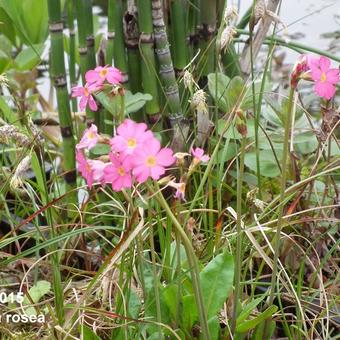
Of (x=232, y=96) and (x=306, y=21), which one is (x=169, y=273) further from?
(x=306, y=21)

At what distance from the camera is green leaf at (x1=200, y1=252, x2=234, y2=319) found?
96cm

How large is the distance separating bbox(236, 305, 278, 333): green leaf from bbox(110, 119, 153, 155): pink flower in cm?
32

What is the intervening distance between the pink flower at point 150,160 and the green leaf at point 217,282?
280mm

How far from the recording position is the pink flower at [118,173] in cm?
73

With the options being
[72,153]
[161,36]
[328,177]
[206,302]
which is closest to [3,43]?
[72,153]

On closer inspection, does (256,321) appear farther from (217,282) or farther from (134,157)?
(134,157)

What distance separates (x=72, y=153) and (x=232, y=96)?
0.34 m

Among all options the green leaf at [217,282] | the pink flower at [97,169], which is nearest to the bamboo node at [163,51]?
the green leaf at [217,282]

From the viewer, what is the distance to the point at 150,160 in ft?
2.34

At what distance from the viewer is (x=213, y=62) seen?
4.97 feet

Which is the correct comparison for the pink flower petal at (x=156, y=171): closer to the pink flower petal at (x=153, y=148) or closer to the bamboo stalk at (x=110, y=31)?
the pink flower petal at (x=153, y=148)

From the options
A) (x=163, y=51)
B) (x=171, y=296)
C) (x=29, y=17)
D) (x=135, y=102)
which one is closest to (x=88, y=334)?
(x=171, y=296)

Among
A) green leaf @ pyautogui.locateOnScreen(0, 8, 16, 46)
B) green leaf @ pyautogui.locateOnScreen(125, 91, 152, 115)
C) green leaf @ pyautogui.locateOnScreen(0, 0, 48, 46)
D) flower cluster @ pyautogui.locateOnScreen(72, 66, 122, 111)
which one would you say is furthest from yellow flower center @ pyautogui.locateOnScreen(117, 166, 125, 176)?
green leaf @ pyautogui.locateOnScreen(0, 8, 16, 46)

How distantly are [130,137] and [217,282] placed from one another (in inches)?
12.1
